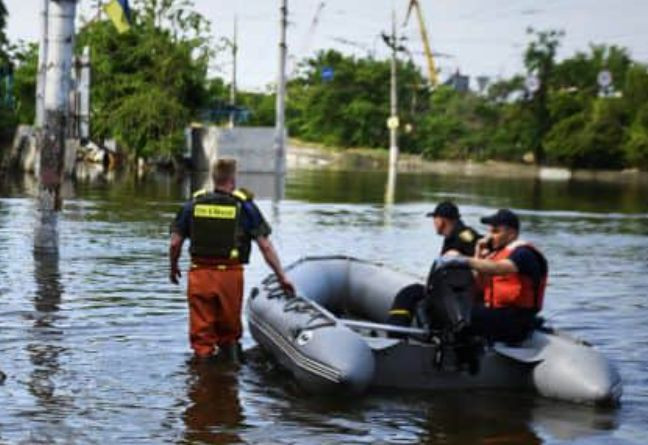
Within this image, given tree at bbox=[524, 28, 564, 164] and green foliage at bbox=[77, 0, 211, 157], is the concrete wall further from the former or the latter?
tree at bbox=[524, 28, 564, 164]

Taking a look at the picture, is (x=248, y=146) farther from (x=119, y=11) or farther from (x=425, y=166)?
(x=425, y=166)

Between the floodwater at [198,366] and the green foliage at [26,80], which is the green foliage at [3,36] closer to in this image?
the green foliage at [26,80]

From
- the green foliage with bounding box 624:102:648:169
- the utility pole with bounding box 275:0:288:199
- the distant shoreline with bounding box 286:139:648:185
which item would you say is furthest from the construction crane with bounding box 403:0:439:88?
the utility pole with bounding box 275:0:288:199

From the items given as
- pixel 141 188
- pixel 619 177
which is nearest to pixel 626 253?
pixel 141 188

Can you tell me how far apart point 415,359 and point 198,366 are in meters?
1.93

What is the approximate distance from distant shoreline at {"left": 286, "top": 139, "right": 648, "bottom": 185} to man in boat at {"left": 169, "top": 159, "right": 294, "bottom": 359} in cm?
7341

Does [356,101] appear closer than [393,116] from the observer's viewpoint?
No

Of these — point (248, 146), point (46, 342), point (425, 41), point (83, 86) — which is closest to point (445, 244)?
point (46, 342)

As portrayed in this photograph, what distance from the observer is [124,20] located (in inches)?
1044

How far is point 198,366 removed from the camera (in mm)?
11195

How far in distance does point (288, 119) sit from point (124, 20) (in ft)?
377

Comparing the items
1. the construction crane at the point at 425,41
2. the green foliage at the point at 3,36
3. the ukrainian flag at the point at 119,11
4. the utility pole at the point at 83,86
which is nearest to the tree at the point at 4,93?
the green foliage at the point at 3,36

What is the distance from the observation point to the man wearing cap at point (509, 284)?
403 inches

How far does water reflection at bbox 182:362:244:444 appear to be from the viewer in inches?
351
